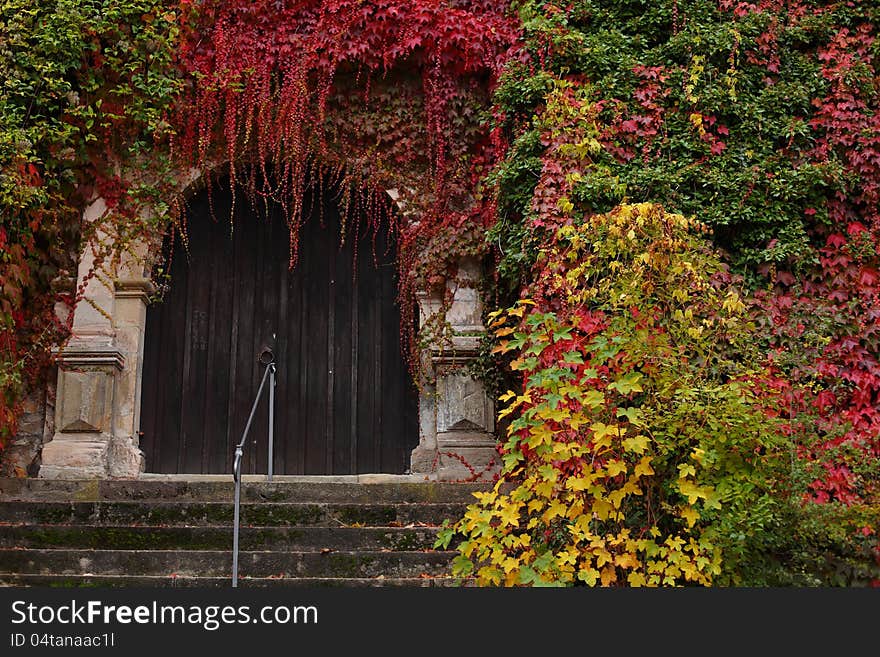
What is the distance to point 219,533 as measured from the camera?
5.88 m

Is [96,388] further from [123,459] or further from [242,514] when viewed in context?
[242,514]

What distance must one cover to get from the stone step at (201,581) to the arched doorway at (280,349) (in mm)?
2168

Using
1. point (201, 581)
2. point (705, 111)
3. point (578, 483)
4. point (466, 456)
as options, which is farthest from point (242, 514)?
point (705, 111)

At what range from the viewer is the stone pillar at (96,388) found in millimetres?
7016

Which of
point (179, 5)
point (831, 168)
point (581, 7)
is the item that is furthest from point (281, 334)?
point (831, 168)

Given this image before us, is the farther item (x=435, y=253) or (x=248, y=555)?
(x=435, y=253)

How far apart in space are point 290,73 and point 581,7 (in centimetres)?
210

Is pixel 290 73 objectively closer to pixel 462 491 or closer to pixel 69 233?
pixel 69 233

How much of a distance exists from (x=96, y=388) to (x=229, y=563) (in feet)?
7.12

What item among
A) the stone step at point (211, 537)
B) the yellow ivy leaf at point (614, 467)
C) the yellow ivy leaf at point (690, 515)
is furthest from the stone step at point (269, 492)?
the yellow ivy leaf at point (690, 515)

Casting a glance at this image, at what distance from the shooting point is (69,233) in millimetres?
7543

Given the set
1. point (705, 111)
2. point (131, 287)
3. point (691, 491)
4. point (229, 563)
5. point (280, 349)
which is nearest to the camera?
point (691, 491)

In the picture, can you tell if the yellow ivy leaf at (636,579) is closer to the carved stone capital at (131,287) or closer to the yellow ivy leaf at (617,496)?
the yellow ivy leaf at (617,496)

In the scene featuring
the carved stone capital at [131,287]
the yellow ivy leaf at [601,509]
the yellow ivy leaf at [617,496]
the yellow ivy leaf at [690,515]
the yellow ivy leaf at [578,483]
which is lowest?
the yellow ivy leaf at [690,515]
